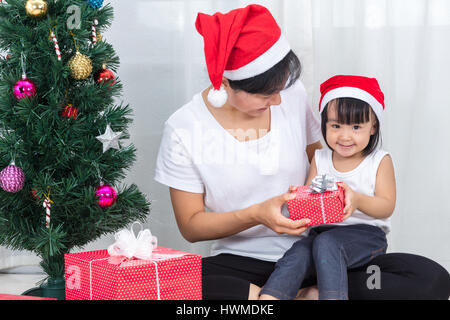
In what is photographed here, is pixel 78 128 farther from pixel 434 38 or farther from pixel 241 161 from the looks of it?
pixel 434 38

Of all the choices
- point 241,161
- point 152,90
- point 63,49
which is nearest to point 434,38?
point 241,161

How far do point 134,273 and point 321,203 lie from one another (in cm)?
51

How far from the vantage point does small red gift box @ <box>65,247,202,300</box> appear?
121 cm

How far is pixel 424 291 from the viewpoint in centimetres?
140

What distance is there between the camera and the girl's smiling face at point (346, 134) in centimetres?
161

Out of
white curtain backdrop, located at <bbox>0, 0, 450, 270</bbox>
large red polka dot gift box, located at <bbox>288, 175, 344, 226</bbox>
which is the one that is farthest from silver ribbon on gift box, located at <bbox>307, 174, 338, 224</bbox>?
white curtain backdrop, located at <bbox>0, 0, 450, 270</bbox>

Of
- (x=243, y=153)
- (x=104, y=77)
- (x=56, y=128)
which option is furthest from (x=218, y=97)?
(x=56, y=128)

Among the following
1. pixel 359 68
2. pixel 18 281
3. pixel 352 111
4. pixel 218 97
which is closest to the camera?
pixel 218 97

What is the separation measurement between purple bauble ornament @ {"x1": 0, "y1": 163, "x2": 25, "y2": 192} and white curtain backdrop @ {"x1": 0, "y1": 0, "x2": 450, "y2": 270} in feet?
2.14

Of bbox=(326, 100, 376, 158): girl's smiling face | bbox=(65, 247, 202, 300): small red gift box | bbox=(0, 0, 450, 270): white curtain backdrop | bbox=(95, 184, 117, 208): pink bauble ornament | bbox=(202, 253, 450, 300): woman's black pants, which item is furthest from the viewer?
bbox=(0, 0, 450, 270): white curtain backdrop

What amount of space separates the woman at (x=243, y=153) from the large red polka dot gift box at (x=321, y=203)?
0.11 ft

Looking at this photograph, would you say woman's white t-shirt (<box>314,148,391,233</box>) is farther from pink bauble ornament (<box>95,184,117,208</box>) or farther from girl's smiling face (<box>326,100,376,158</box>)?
pink bauble ornament (<box>95,184,117,208</box>)

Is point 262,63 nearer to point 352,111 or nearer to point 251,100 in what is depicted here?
point 251,100

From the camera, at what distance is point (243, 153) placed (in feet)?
Result: 5.35
